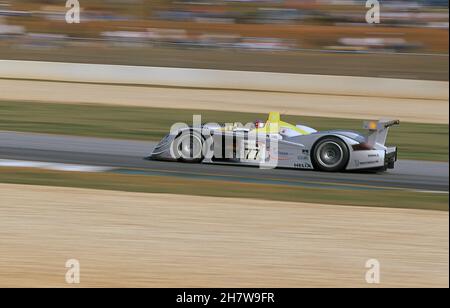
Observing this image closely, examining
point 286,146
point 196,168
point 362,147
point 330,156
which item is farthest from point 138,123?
point 362,147

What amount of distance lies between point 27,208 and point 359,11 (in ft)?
59.9

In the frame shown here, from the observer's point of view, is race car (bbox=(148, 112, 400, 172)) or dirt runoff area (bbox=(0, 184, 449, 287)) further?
race car (bbox=(148, 112, 400, 172))

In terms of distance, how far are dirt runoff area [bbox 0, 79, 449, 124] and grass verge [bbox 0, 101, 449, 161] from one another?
0.57 metres

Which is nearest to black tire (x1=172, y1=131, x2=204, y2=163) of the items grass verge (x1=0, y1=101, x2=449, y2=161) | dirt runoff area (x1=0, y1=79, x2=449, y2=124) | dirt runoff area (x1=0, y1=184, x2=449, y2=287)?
dirt runoff area (x1=0, y1=184, x2=449, y2=287)

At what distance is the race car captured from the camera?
922 centimetres

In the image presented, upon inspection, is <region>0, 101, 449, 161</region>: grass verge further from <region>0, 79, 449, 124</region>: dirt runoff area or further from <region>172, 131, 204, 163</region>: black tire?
<region>172, 131, 204, 163</region>: black tire

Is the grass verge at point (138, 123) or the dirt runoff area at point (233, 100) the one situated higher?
the dirt runoff area at point (233, 100)

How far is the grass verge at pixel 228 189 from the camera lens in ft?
26.4

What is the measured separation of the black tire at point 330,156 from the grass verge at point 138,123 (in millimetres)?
2260

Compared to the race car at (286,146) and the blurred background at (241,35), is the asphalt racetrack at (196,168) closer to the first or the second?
the race car at (286,146)

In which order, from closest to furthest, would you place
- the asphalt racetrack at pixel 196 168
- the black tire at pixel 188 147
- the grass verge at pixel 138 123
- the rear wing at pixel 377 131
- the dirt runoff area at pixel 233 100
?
the asphalt racetrack at pixel 196 168 < the rear wing at pixel 377 131 < the black tire at pixel 188 147 < the grass verge at pixel 138 123 < the dirt runoff area at pixel 233 100

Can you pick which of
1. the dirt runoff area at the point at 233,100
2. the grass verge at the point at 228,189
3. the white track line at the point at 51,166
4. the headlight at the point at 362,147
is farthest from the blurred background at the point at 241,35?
the grass verge at the point at 228,189

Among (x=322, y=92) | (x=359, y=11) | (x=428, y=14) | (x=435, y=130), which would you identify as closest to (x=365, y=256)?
(x=435, y=130)

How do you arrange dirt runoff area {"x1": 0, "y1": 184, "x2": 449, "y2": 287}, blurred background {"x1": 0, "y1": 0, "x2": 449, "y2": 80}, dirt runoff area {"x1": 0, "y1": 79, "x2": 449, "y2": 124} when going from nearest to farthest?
dirt runoff area {"x1": 0, "y1": 184, "x2": 449, "y2": 287}
dirt runoff area {"x1": 0, "y1": 79, "x2": 449, "y2": 124}
blurred background {"x1": 0, "y1": 0, "x2": 449, "y2": 80}
